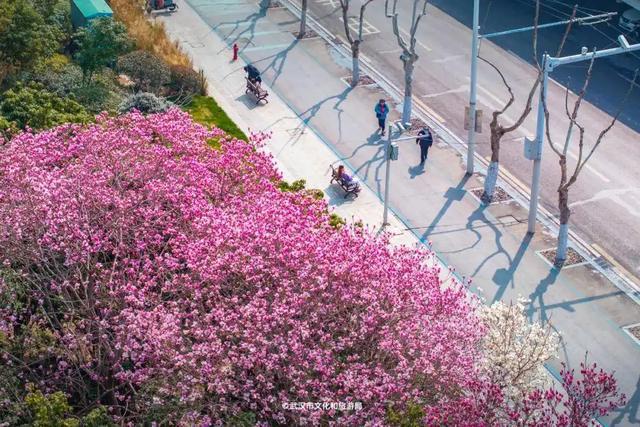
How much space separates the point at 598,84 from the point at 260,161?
20.8 meters

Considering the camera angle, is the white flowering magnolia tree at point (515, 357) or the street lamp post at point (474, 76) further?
the street lamp post at point (474, 76)

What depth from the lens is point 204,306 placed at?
2005cm

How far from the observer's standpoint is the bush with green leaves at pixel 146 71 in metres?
37.3

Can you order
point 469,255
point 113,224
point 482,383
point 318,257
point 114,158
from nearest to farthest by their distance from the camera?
point 482,383, point 318,257, point 113,224, point 114,158, point 469,255

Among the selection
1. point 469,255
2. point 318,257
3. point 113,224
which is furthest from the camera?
point 469,255

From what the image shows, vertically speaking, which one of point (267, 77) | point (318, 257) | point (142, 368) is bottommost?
point (267, 77)

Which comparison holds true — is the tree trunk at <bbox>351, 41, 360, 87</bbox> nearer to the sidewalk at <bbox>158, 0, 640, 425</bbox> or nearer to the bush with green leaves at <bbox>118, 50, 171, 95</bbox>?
the sidewalk at <bbox>158, 0, 640, 425</bbox>

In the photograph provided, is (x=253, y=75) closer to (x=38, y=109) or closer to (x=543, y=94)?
(x=38, y=109)

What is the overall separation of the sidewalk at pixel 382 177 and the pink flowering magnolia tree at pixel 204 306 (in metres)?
6.29

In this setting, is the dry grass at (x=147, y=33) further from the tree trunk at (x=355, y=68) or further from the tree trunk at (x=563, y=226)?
the tree trunk at (x=563, y=226)

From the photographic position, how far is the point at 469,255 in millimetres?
29281

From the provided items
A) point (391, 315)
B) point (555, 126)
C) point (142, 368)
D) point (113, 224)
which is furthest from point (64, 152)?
point (555, 126)

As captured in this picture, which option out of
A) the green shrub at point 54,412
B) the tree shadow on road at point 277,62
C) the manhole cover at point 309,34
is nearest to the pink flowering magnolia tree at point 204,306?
the green shrub at point 54,412

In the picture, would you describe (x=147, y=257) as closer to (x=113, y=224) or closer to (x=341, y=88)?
(x=113, y=224)
